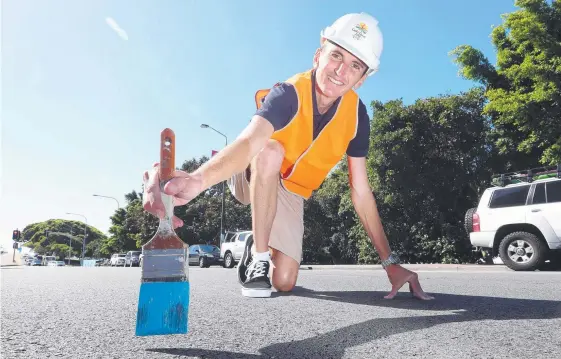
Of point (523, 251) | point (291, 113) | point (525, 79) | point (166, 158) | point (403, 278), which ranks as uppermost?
point (525, 79)

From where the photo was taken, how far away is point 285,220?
12.0ft

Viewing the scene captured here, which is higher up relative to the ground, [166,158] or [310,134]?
[310,134]

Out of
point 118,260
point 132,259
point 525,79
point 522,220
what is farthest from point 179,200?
point 118,260

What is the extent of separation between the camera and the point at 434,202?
58.9ft

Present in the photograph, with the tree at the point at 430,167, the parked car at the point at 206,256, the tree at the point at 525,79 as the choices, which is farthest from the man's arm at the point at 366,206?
the parked car at the point at 206,256

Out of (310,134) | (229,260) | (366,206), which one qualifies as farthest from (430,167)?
(310,134)

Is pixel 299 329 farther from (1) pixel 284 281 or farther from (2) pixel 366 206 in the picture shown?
(1) pixel 284 281

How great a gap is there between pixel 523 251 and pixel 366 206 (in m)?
7.46

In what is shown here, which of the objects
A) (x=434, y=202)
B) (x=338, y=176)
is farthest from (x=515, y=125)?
(x=338, y=176)

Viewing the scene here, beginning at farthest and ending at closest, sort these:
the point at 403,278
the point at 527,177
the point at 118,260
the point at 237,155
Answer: the point at 118,260
the point at 527,177
the point at 403,278
the point at 237,155

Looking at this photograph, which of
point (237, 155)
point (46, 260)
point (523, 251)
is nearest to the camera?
point (237, 155)

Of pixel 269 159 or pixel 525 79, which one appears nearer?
pixel 269 159

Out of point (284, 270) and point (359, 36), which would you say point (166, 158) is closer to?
point (359, 36)

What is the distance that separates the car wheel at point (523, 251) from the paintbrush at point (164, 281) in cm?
911
